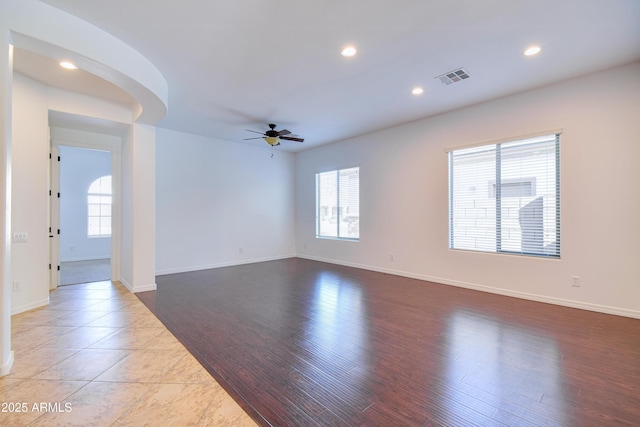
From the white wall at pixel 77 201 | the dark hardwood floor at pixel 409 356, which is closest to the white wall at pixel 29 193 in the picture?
the dark hardwood floor at pixel 409 356

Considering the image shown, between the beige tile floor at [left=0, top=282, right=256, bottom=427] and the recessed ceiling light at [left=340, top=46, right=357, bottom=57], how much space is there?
3.44m

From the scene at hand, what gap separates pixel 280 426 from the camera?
5.64 ft

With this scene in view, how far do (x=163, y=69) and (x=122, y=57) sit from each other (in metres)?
0.56

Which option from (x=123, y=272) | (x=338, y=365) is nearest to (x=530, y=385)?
(x=338, y=365)

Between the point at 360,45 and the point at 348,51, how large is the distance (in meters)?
0.16

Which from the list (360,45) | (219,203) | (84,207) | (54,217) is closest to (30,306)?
(54,217)

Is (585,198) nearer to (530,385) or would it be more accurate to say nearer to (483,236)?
(483,236)

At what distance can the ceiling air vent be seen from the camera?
11.7 feet

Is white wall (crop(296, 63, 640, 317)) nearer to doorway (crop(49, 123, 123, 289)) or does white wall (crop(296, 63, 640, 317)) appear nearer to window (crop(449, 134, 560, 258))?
window (crop(449, 134, 560, 258))

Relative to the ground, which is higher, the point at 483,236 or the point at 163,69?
the point at 163,69

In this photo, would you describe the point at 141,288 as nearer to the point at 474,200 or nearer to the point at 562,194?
the point at 474,200

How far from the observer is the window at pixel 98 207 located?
8250 millimetres

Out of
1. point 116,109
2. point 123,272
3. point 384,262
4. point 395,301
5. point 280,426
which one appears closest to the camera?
point 280,426

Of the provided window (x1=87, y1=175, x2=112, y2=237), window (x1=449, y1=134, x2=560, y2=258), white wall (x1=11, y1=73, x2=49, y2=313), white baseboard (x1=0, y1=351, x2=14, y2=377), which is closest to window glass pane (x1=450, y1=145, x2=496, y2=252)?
window (x1=449, y1=134, x2=560, y2=258)
